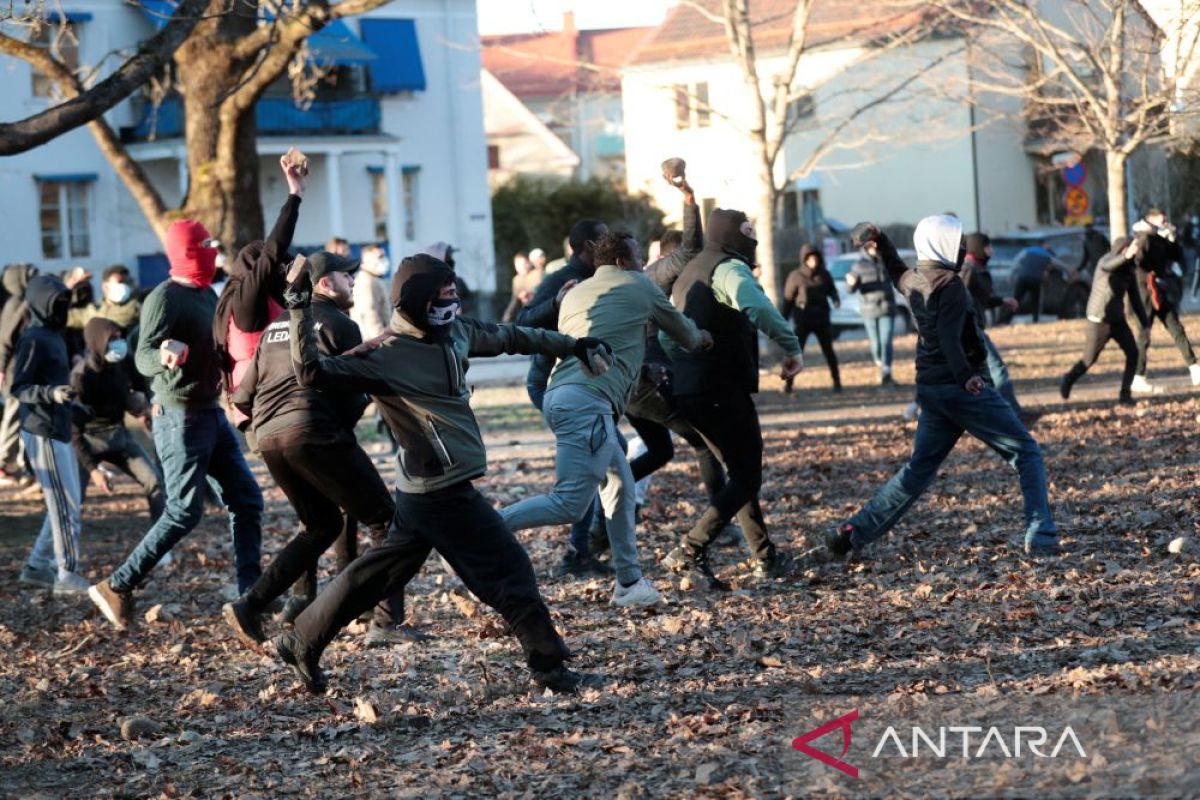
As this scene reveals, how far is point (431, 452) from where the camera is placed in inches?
276

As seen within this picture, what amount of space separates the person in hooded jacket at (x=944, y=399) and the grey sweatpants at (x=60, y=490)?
441 centimetres

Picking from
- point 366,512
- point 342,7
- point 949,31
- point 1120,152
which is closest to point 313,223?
point 949,31

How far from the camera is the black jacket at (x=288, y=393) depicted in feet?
26.1

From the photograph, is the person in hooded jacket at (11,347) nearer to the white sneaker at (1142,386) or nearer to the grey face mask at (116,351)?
the grey face mask at (116,351)

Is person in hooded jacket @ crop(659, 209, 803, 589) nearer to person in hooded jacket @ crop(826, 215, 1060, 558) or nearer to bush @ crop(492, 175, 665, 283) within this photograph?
person in hooded jacket @ crop(826, 215, 1060, 558)

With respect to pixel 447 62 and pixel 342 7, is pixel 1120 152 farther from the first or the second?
pixel 447 62

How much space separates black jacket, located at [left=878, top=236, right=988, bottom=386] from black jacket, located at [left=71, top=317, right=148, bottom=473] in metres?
4.64

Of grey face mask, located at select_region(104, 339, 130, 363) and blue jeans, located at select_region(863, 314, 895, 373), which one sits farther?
blue jeans, located at select_region(863, 314, 895, 373)

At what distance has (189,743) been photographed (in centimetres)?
716

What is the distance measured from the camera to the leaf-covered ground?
637 cm

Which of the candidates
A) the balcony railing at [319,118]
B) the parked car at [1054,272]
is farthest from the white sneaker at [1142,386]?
the balcony railing at [319,118]

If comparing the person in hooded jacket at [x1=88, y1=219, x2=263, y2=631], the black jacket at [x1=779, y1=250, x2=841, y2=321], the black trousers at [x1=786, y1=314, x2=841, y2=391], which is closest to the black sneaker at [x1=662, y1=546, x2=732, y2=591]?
the person in hooded jacket at [x1=88, y1=219, x2=263, y2=631]

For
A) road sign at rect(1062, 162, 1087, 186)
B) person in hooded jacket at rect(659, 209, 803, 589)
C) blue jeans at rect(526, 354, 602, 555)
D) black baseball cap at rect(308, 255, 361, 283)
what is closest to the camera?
black baseball cap at rect(308, 255, 361, 283)

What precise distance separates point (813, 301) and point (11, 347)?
1108 cm
